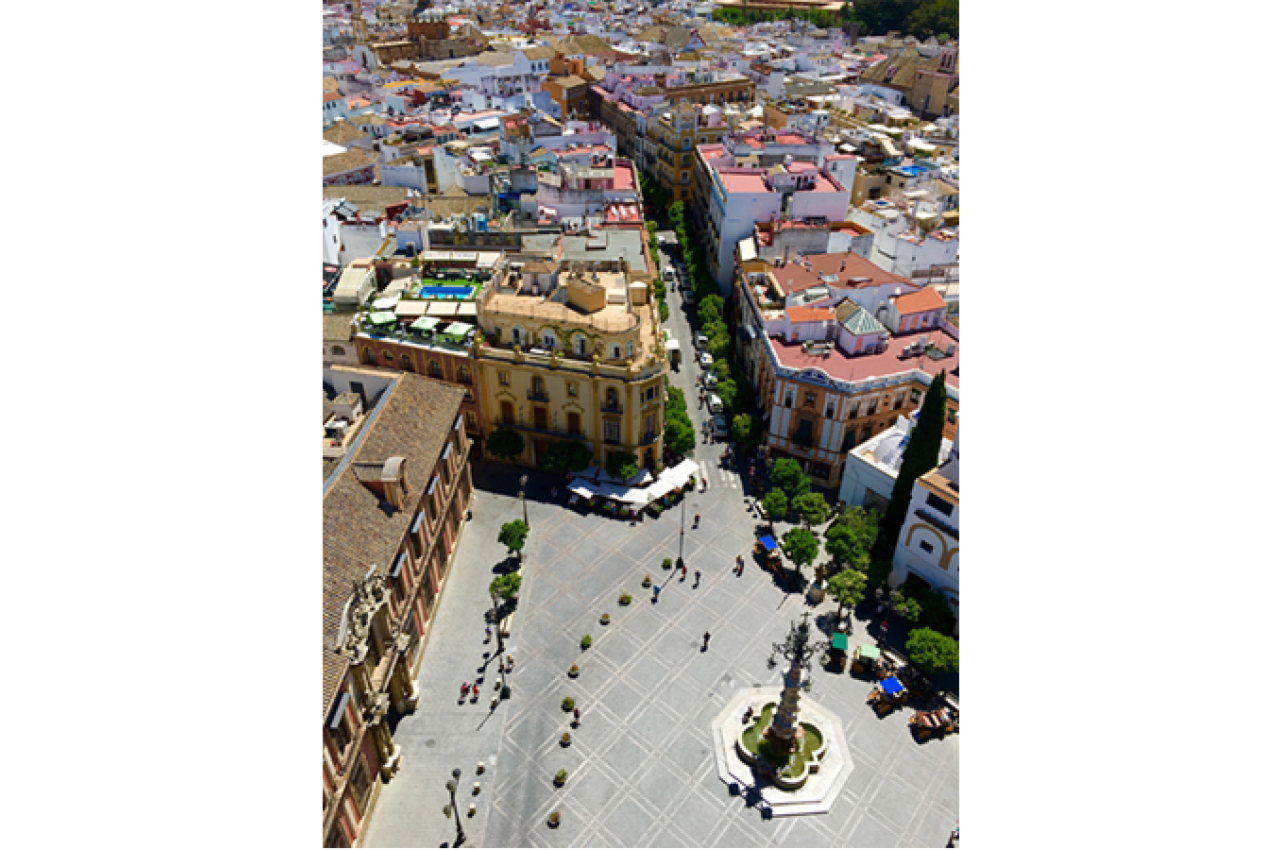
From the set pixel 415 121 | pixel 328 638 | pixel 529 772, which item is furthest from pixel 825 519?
pixel 415 121

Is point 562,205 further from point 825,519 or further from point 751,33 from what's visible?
point 751,33

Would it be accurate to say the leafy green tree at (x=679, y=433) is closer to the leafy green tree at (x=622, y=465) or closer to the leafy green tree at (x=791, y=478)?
the leafy green tree at (x=622, y=465)

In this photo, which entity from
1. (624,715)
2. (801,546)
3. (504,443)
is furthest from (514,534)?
(801,546)

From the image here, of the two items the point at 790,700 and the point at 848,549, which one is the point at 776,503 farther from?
the point at 790,700

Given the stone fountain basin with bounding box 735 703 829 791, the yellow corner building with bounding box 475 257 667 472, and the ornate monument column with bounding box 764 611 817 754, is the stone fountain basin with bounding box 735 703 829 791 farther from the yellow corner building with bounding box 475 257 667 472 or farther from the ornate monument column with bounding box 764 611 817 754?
the yellow corner building with bounding box 475 257 667 472

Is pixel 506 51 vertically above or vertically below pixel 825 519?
above

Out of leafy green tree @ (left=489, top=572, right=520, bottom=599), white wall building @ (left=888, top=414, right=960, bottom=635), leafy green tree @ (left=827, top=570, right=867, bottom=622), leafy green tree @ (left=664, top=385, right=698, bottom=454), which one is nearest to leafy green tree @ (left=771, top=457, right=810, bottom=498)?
leafy green tree @ (left=664, top=385, right=698, bottom=454)
